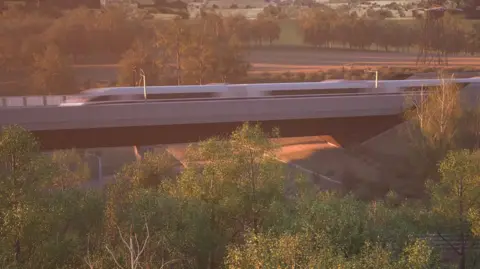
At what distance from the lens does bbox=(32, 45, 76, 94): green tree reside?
2317 inches

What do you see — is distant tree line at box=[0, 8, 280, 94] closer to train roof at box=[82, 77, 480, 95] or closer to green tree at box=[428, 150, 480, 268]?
train roof at box=[82, 77, 480, 95]

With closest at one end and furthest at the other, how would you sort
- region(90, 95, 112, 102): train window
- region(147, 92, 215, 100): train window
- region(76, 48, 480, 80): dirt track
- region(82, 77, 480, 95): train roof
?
1. region(90, 95, 112, 102): train window
2. region(147, 92, 215, 100): train window
3. region(82, 77, 480, 95): train roof
4. region(76, 48, 480, 80): dirt track

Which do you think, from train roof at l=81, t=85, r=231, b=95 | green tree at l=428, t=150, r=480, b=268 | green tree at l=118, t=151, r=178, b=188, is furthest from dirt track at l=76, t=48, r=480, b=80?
green tree at l=428, t=150, r=480, b=268

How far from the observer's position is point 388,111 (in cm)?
4272

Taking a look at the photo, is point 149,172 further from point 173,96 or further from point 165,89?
point 165,89

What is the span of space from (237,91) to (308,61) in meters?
49.4

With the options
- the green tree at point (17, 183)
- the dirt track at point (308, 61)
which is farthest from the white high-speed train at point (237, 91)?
the dirt track at point (308, 61)

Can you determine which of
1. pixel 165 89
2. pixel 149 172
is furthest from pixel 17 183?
pixel 165 89

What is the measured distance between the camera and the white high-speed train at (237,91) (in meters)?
41.2

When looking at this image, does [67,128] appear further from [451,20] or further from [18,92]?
[451,20]

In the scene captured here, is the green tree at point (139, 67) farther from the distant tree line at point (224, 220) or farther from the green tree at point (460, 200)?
the green tree at point (460, 200)

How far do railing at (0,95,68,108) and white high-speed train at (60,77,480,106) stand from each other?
0.95 metres

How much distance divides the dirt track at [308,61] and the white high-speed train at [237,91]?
33.1 meters

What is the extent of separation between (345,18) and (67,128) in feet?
229
